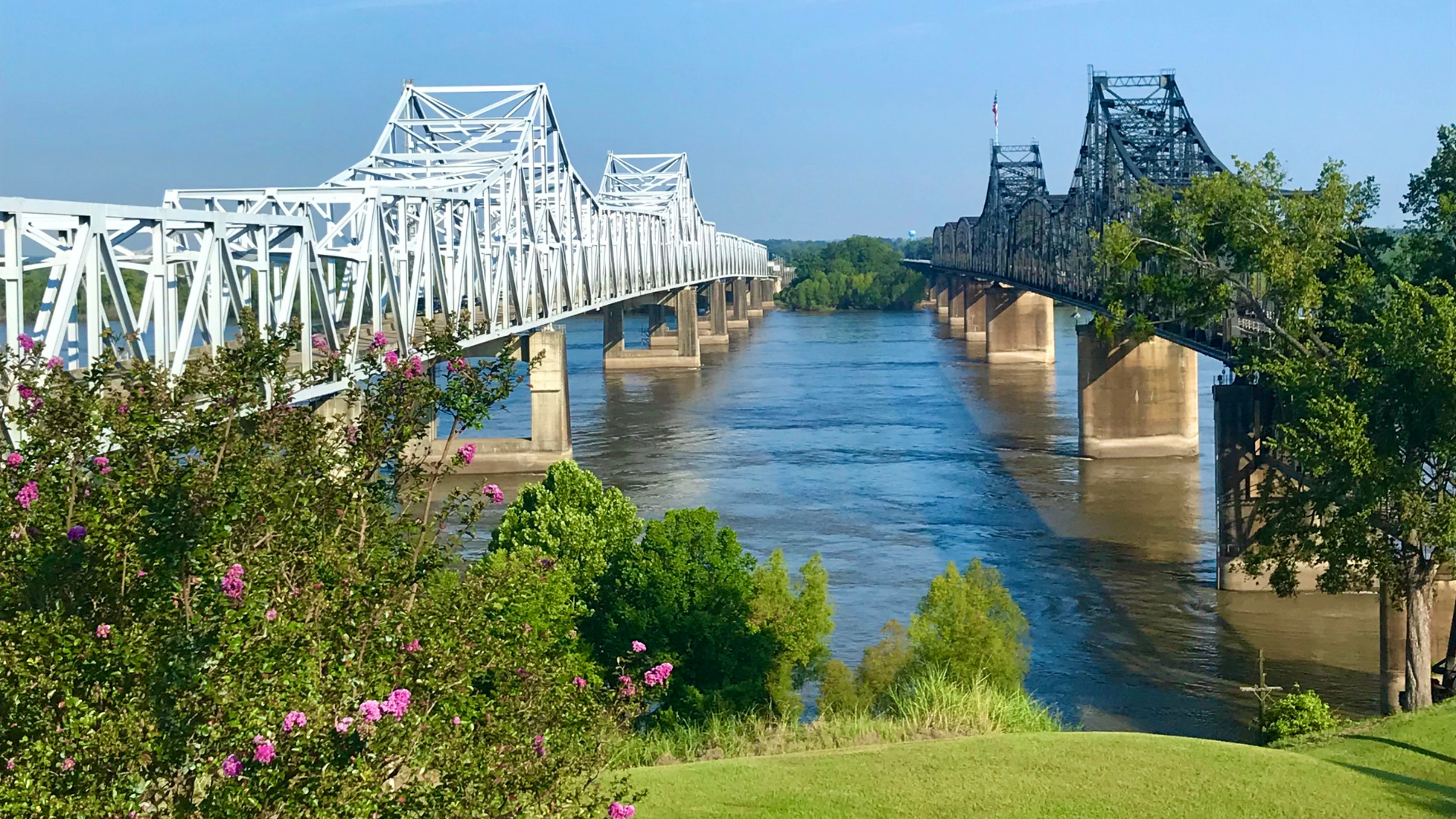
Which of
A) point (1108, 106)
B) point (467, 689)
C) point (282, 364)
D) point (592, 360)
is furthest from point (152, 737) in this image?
point (592, 360)

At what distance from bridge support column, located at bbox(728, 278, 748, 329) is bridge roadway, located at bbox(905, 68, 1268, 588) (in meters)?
50.3

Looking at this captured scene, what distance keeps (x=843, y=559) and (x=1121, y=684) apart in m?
10.9

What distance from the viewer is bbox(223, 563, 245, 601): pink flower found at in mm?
7605

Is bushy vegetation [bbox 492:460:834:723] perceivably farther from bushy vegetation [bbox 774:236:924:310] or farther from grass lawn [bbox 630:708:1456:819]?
bushy vegetation [bbox 774:236:924:310]

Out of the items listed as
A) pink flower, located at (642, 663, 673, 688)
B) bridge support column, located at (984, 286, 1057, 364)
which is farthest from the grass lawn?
bridge support column, located at (984, 286, 1057, 364)

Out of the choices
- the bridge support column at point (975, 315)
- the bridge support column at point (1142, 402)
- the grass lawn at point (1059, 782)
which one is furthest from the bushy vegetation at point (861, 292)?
the grass lawn at point (1059, 782)

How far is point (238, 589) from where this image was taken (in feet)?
25.0

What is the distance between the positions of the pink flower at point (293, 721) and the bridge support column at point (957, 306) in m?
134

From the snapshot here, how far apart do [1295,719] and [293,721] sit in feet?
54.5

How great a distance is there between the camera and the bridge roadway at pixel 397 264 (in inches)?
635

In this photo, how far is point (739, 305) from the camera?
168750mm

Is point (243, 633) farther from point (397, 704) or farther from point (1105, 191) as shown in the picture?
point (1105, 191)

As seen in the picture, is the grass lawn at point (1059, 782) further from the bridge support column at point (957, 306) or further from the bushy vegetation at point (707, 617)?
the bridge support column at point (957, 306)

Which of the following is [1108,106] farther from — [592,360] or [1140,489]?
[592,360]
